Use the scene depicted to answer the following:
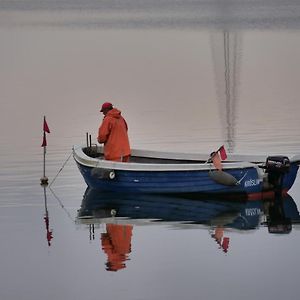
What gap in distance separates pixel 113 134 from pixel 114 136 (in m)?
0.05

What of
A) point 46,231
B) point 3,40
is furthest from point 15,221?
point 3,40

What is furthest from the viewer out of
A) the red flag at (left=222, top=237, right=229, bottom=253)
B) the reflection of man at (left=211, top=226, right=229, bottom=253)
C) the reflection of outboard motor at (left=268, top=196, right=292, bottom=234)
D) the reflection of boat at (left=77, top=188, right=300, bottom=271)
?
the reflection of outboard motor at (left=268, top=196, right=292, bottom=234)

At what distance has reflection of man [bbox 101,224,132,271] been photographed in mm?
17578

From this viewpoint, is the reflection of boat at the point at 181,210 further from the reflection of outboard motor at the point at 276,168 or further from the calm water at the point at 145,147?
the reflection of outboard motor at the point at 276,168

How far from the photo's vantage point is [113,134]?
23922 millimetres

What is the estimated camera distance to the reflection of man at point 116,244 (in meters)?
17.6

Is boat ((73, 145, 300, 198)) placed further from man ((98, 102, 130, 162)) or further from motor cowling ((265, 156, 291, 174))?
man ((98, 102, 130, 162))

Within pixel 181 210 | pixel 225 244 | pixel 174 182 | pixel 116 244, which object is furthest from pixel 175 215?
pixel 225 244

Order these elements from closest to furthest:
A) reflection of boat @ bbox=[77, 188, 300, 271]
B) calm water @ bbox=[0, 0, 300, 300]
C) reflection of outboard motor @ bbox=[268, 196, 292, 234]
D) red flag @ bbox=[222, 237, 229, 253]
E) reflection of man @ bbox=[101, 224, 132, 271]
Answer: calm water @ bbox=[0, 0, 300, 300] → reflection of man @ bbox=[101, 224, 132, 271] → red flag @ bbox=[222, 237, 229, 253] → reflection of boat @ bbox=[77, 188, 300, 271] → reflection of outboard motor @ bbox=[268, 196, 292, 234]

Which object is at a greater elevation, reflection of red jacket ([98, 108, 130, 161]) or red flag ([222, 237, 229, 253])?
reflection of red jacket ([98, 108, 130, 161])

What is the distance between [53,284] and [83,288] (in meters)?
0.52

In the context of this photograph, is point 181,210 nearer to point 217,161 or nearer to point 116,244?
point 217,161

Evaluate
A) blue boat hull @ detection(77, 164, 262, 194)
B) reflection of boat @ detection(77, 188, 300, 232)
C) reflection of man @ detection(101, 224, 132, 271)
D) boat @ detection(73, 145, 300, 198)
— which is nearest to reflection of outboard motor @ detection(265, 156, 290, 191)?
boat @ detection(73, 145, 300, 198)

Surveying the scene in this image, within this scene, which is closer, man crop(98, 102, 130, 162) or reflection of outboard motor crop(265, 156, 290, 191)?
reflection of outboard motor crop(265, 156, 290, 191)
